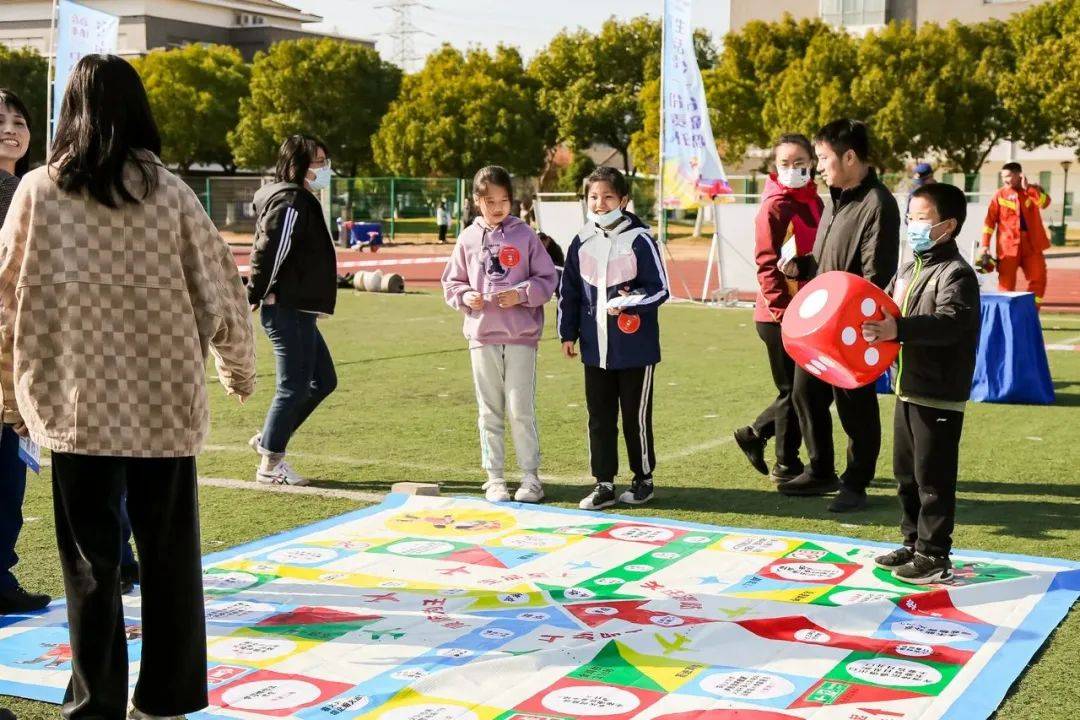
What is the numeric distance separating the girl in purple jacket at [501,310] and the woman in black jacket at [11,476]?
8.57ft

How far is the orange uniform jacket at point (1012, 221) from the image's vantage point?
15.2m

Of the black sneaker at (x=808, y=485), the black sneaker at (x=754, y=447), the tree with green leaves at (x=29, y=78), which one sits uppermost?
the tree with green leaves at (x=29, y=78)

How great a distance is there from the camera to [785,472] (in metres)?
7.60

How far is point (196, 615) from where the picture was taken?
3840 millimetres

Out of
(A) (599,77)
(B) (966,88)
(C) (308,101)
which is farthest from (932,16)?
(C) (308,101)

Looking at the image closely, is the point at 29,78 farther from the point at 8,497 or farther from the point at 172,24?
the point at 8,497

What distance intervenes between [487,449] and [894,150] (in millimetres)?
40965

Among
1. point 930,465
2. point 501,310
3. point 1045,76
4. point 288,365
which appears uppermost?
point 1045,76

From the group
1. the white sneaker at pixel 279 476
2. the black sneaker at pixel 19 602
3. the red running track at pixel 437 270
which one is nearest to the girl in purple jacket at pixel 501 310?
the white sneaker at pixel 279 476

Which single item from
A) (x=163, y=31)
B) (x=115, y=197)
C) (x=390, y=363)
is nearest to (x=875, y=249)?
(x=115, y=197)

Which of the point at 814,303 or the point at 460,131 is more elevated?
the point at 460,131

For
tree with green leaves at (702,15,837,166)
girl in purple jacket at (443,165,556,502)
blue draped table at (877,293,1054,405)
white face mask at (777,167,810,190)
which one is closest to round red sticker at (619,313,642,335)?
girl in purple jacket at (443,165,556,502)

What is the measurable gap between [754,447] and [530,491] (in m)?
1.47

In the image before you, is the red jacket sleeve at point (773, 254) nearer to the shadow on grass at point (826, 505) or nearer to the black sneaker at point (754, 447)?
the black sneaker at point (754, 447)
